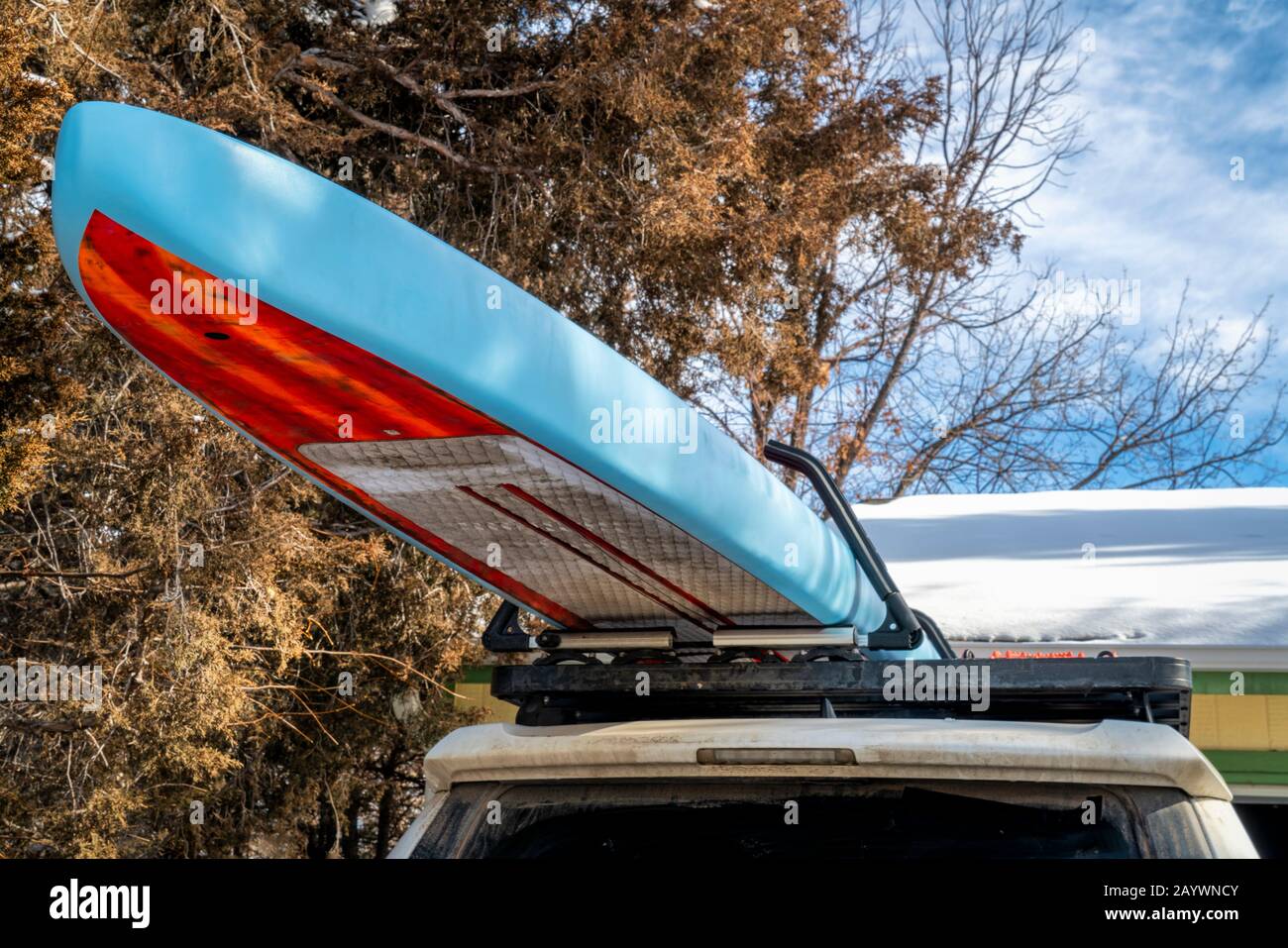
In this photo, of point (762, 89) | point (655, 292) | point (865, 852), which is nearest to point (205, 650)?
point (655, 292)

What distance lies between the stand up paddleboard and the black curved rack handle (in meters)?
0.05

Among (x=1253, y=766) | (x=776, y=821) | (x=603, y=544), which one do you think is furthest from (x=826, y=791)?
(x=1253, y=766)

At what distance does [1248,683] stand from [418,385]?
772 cm

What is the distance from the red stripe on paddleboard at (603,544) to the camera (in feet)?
9.18

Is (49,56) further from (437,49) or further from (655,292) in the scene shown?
(655,292)

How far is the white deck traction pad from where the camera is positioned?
8.93 ft

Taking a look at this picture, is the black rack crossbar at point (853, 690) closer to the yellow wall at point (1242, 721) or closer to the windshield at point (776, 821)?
the windshield at point (776, 821)

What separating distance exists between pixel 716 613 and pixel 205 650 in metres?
4.79

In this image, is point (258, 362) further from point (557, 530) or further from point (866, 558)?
point (866, 558)

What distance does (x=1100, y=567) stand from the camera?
32.6 ft

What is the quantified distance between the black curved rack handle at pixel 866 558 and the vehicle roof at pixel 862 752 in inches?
35.3

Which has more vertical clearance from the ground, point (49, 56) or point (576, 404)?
point (49, 56)
